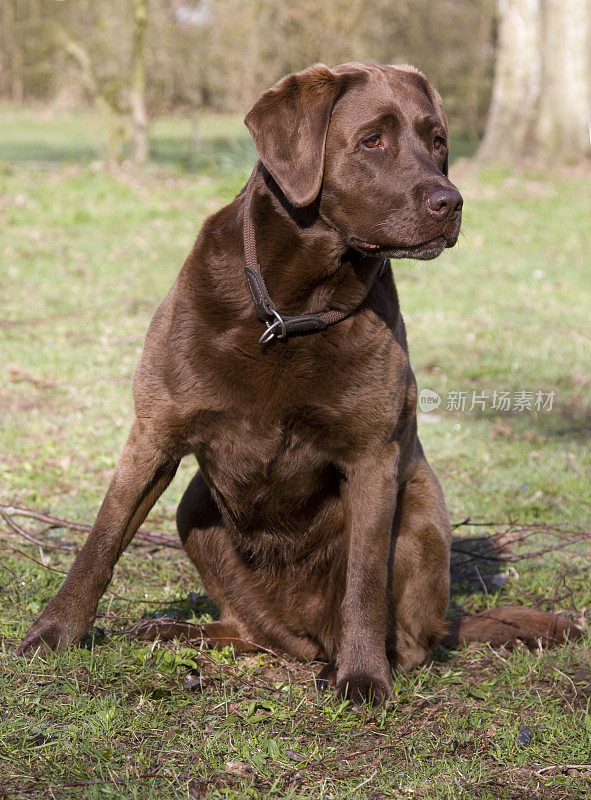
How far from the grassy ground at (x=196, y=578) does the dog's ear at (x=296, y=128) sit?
142cm

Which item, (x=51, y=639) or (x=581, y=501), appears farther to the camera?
(x=581, y=501)

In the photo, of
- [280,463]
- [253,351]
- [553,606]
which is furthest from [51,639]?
[553,606]

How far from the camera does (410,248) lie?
113 inches

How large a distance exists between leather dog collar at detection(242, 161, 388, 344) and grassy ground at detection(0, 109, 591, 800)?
1005 mm

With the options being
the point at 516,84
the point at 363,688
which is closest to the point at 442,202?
the point at 363,688

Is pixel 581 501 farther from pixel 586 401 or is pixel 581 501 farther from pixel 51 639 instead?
pixel 51 639

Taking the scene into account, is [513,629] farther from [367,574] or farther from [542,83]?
[542,83]

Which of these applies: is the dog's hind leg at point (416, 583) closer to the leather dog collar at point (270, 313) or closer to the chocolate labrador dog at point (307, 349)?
the chocolate labrador dog at point (307, 349)

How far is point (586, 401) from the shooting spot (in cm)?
657

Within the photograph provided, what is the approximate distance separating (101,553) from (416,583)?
39.8 inches

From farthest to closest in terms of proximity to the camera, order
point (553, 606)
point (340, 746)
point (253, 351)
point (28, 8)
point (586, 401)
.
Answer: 1. point (28, 8)
2. point (586, 401)
3. point (553, 606)
4. point (253, 351)
5. point (340, 746)

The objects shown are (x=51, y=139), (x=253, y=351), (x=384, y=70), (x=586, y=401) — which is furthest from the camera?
(x=51, y=139)

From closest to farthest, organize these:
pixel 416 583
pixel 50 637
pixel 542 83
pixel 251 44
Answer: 1. pixel 50 637
2. pixel 416 583
3. pixel 542 83
4. pixel 251 44

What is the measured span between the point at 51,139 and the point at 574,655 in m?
20.7
